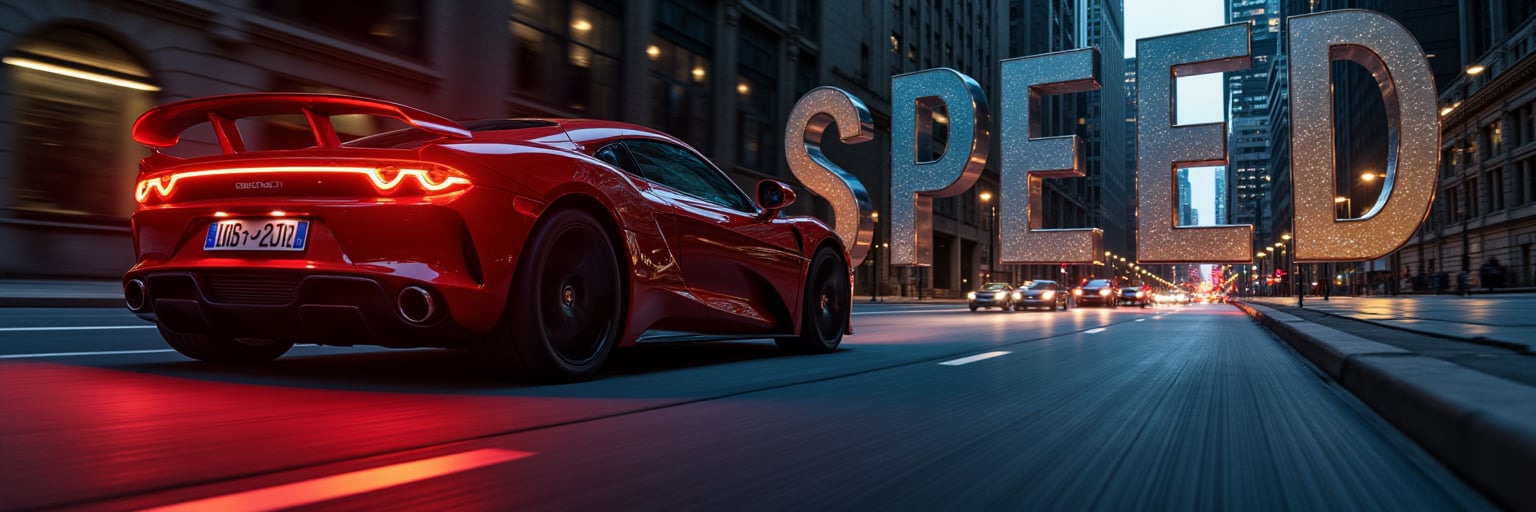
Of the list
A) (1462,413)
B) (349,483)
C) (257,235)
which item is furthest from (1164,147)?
(349,483)

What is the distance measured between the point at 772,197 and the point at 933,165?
617 inches

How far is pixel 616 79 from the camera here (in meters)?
28.7

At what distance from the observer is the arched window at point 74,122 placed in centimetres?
1505

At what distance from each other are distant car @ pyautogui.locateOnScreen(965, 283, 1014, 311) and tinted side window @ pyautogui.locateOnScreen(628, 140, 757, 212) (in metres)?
21.2

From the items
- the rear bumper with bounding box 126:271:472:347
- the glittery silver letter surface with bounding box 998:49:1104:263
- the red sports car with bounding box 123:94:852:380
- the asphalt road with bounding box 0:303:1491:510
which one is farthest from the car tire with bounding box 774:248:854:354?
the glittery silver letter surface with bounding box 998:49:1104:263

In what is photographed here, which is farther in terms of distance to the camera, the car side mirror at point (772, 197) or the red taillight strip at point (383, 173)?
the car side mirror at point (772, 197)

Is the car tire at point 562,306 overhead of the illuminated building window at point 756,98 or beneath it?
beneath

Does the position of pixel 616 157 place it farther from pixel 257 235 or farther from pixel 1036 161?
Result: pixel 1036 161

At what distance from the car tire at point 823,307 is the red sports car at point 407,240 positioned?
5.86ft

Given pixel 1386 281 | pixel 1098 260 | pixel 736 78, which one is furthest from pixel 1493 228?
pixel 1098 260

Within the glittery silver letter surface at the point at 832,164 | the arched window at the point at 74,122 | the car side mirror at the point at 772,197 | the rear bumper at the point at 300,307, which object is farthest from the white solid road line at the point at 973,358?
the arched window at the point at 74,122

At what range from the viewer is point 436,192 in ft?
12.1

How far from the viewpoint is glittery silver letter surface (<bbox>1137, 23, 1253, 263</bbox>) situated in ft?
57.9

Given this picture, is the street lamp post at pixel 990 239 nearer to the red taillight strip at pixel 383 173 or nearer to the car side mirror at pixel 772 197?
the car side mirror at pixel 772 197
